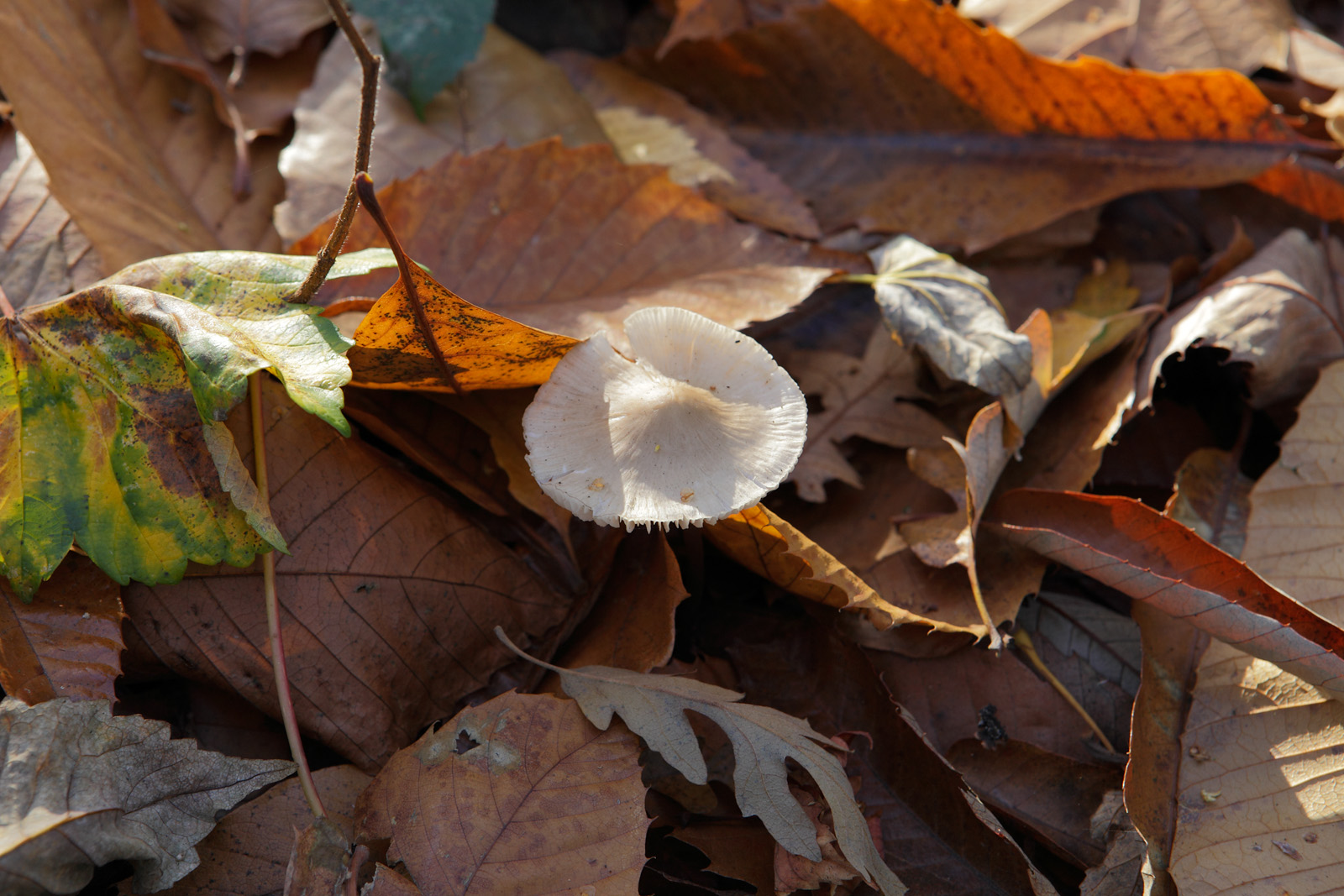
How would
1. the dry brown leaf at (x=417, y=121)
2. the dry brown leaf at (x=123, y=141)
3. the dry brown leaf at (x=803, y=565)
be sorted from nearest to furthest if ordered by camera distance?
the dry brown leaf at (x=803, y=565), the dry brown leaf at (x=123, y=141), the dry brown leaf at (x=417, y=121)

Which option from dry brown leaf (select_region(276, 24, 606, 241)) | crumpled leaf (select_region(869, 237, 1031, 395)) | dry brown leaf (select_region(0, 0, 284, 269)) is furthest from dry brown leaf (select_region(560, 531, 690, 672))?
dry brown leaf (select_region(0, 0, 284, 269))

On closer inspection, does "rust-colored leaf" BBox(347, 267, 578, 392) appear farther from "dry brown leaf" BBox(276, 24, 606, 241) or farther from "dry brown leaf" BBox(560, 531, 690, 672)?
"dry brown leaf" BBox(276, 24, 606, 241)

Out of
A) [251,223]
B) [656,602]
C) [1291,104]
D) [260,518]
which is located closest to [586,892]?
[656,602]

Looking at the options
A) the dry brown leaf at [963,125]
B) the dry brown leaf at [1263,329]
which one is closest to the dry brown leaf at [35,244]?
the dry brown leaf at [963,125]

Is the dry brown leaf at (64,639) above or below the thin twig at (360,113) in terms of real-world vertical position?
below

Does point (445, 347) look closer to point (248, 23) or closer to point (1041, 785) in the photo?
point (1041, 785)

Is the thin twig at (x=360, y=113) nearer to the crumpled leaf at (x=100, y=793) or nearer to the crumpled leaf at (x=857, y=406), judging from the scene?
the crumpled leaf at (x=100, y=793)

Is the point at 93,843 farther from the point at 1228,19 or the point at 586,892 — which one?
the point at 1228,19
